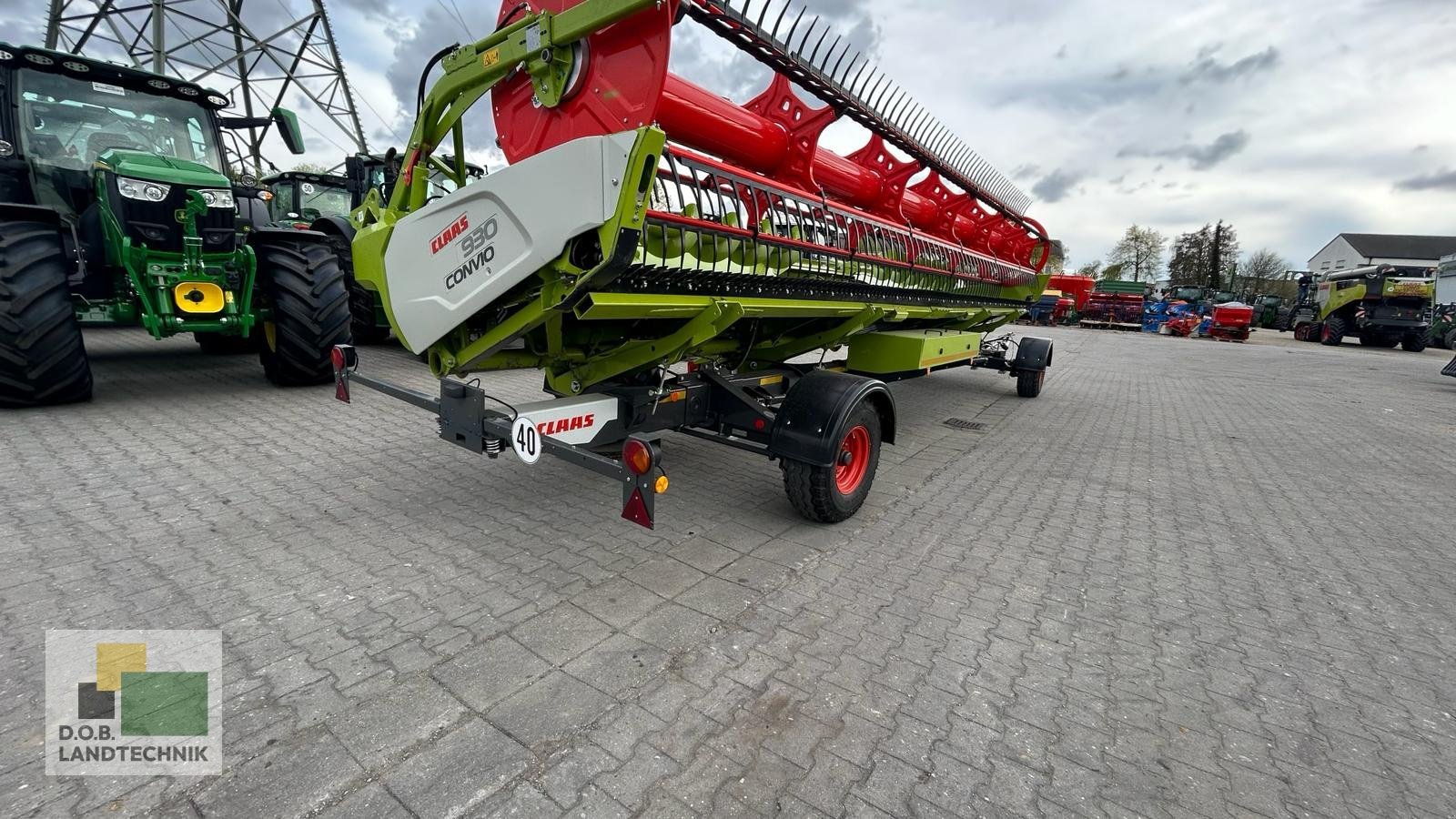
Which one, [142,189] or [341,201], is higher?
[341,201]

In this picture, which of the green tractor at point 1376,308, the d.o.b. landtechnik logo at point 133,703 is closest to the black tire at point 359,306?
the d.o.b. landtechnik logo at point 133,703

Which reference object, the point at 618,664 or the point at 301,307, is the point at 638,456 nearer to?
the point at 618,664

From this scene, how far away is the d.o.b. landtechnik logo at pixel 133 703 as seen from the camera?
1797 millimetres

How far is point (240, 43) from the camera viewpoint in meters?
20.6

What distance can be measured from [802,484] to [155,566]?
3188 mm

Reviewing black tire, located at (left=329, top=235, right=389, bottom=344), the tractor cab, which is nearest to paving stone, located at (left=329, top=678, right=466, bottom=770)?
black tire, located at (left=329, top=235, right=389, bottom=344)

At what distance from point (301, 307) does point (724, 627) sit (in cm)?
557

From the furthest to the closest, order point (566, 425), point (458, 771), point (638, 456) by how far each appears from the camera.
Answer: point (566, 425) < point (638, 456) < point (458, 771)

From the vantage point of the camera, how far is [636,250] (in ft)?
8.71

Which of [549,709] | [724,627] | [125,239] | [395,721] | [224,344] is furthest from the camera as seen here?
[224,344]

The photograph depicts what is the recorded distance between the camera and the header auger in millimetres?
2650

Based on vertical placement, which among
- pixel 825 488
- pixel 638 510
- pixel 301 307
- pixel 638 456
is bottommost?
pixel 825 488

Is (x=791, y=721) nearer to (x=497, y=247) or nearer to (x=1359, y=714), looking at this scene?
(x=1359, y=714)

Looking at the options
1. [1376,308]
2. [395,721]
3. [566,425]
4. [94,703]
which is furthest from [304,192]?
[1376,308]
